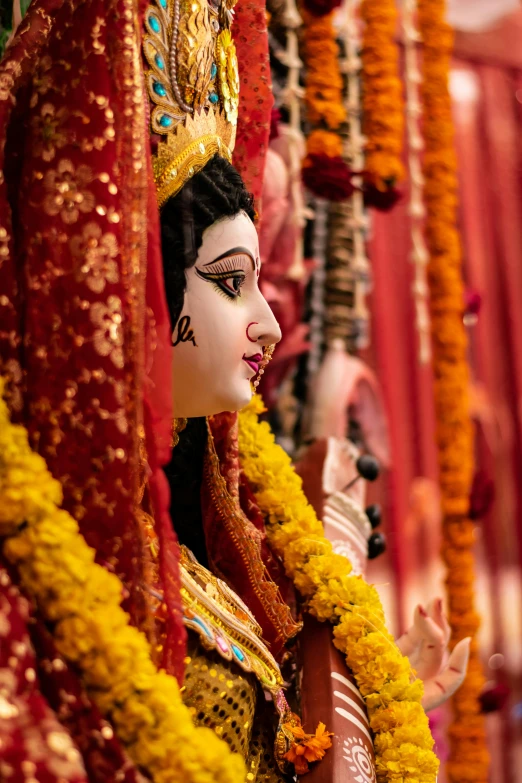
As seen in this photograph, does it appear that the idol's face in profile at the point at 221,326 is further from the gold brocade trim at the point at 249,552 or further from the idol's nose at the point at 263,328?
the gold brocade trim at the point at 249,552

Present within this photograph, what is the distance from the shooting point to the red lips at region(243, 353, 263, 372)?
944 mm

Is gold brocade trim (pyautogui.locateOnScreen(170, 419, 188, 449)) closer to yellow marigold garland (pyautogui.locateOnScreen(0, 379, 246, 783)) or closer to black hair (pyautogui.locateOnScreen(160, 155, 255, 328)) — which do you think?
black hair (pyautogui.locateOnScreen(160, 155, 255, 328))

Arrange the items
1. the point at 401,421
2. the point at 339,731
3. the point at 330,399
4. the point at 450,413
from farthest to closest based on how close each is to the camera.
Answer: the point at 401,421
the point at 450,413
the point at 330,399
the point at 339,731

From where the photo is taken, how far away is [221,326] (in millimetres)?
905

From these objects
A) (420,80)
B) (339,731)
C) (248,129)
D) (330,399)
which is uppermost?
(420,80)

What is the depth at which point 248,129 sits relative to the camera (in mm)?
1123

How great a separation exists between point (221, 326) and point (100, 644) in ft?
1.17

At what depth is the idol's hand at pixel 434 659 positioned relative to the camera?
3.89 ft

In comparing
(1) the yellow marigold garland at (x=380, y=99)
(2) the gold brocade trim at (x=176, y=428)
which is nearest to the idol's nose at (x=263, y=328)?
(2) the gold brocade trim at (x=176, y=428)

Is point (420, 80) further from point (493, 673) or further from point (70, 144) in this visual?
point (493, 673)

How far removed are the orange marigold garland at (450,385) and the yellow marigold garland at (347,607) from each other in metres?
0.88

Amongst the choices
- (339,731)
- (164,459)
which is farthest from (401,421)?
(164,459)

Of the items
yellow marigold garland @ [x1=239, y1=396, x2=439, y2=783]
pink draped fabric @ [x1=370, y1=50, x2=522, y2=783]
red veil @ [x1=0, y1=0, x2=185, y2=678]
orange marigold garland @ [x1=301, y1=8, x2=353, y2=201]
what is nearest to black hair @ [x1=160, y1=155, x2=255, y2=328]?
red veil @ [x1=0, y1=0, x2=185, y2=678]

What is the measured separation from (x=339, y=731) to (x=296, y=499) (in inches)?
12.9
